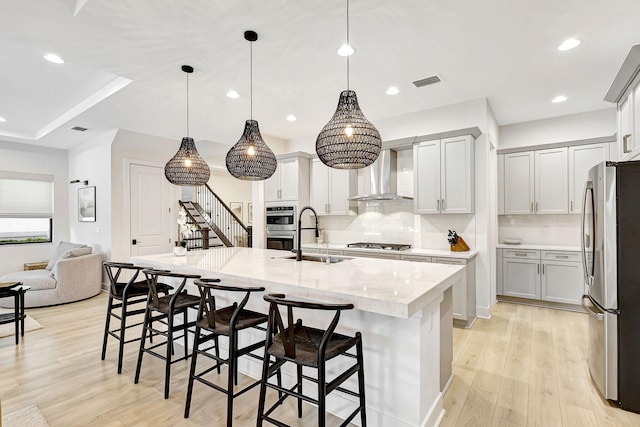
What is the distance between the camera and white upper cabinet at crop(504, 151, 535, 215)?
16.4 ft

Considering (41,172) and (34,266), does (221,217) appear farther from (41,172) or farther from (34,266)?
(34,266)

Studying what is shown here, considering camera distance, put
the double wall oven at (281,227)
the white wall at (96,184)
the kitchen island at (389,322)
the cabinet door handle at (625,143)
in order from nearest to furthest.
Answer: the kitchen island at (389,322), the cabinet door handle at (625,143), the double wall oven at (281,227), the white wall at (96,184)

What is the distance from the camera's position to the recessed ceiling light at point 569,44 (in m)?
2.84

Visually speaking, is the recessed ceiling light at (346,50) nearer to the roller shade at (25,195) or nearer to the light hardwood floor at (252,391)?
the light hardwood floor at (252,391)

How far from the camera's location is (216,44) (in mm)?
2848

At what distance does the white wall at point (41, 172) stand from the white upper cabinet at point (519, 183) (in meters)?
8.70

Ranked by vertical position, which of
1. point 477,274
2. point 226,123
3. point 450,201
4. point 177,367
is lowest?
point 177,367

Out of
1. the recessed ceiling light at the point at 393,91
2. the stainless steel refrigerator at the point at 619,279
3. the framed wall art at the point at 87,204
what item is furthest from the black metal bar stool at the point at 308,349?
the framed wall art at the point at 87,204

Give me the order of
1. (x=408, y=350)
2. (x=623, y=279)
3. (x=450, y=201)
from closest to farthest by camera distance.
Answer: (x=408, y=350)
(x=623, y=279)
(x=450, y=201)

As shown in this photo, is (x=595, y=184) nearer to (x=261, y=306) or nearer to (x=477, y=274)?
(x=477, y=274)

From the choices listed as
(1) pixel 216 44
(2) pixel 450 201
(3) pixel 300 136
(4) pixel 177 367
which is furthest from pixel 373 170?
(4) pixel 177 367

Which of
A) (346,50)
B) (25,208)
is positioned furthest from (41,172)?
(346,50)

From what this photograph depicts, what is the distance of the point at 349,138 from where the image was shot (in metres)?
2.22

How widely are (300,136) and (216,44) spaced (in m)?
3.38
